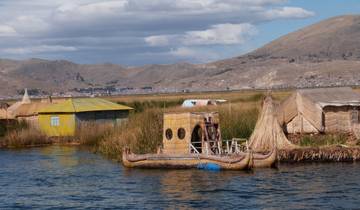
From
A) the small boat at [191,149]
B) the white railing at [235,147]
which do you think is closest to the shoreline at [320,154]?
the white railing at [235,147]

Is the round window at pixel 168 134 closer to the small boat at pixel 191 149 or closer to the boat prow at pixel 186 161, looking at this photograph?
the small boat at pixel 191 149

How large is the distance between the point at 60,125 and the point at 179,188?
99.1ft

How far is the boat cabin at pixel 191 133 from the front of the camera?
35.8 m

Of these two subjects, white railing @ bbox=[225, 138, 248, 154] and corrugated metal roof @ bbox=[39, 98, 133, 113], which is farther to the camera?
corrugated metal roof @ bbox=[39, 98, 133, 113]

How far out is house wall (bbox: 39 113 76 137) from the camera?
57.7 meters

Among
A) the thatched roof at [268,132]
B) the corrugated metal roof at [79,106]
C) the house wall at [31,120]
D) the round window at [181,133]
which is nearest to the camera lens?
the round window at [181,133]

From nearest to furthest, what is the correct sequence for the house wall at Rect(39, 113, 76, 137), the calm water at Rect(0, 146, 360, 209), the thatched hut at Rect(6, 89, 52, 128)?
the calm water at Rect(0, 146, 360, 209)
the house wall at Rect(39, 113, 76, 137)
the thatched hut at Rect(6, 89, 52, 128)

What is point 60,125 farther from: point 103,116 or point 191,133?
point 191,133

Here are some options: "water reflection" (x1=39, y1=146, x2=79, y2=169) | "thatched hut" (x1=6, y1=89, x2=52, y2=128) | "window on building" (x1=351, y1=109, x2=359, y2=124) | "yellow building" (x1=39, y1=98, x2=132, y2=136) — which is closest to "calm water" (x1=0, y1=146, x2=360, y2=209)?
"water reflection" (x1=39, y1=146, x2=79, y2=169)

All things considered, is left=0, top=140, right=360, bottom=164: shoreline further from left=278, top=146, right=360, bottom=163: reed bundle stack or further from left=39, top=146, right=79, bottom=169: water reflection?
left=39, top=146, right=79, bottom=169: water reflection

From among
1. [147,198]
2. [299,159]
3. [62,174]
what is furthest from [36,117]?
[147,198]

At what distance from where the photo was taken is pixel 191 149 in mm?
36062

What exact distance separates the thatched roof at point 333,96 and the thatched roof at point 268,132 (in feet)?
17.3

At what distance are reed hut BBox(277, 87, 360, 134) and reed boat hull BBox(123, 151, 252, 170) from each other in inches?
345
